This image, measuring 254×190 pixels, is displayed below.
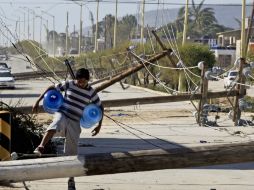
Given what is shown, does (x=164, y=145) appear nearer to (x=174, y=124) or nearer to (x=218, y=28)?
(x=174, y=124)

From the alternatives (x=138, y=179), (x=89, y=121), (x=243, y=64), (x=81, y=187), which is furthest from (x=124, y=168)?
(x=243, y=64)

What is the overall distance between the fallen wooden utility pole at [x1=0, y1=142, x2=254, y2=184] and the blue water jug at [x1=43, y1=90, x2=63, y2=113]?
7.88 feet

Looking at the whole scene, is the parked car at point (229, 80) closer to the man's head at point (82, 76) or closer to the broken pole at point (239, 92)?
the broken pole at point (239, 92)

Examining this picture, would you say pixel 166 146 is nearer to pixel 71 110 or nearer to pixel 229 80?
pixel 71 110

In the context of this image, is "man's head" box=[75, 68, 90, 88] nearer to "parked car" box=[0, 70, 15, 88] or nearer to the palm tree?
"parked car" box=[0, 70, 15, 88]

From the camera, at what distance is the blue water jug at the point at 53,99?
9.34 metres

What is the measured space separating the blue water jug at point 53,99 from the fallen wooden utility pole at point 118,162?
7.88 feet

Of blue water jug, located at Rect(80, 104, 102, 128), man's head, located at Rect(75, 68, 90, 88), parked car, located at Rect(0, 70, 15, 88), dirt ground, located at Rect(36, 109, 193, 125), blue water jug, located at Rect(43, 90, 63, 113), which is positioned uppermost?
man's head, located at Rect(75, 68, 90, 88)

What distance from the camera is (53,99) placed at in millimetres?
9359

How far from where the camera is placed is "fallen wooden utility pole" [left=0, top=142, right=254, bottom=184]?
688 cm

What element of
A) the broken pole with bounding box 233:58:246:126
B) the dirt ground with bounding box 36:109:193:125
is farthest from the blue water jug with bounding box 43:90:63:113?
the dirt ground with bounding box 36:109:193:125

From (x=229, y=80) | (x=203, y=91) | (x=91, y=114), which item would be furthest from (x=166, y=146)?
(x=229, y=80)

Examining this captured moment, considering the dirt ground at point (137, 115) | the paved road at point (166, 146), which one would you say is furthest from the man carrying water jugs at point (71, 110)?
the dirt ground at point (137, 115)

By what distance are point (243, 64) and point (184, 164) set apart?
14.3m
